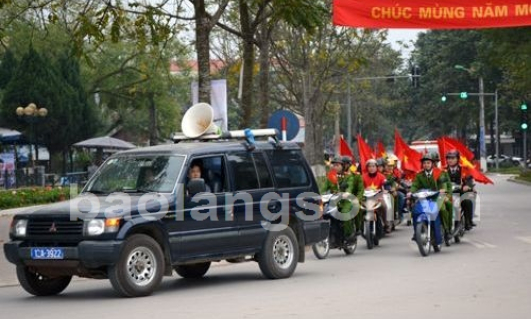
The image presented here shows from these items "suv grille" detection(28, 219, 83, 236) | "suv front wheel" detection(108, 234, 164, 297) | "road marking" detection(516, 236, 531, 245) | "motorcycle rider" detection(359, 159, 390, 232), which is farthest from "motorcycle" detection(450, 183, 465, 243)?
"suv grille" detection(28, 219, 83, 236)

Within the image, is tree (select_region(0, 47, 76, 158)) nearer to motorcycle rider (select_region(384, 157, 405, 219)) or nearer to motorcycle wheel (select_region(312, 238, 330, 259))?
motorcycle rider (select_region(384, 157, 405, 219))

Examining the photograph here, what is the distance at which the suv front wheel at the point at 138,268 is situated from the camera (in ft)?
40.7

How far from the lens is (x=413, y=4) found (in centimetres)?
1864

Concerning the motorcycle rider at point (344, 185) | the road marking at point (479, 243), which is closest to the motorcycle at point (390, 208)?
the motorcycle rider at point (344, 185)

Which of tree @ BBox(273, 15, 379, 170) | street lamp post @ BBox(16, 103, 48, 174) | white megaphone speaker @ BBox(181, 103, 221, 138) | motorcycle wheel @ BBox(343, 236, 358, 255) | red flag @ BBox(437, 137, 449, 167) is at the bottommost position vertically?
motorcycle wheel @ BBox(343, 236, 358, 255)

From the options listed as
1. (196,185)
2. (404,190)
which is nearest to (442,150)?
Answer: (404,190)

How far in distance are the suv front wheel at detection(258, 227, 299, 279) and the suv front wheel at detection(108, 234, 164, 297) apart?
193 centimetres

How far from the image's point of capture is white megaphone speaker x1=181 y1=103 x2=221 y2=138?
15320 millimetres

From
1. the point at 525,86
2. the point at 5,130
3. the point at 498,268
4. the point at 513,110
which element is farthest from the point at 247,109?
the point at 513,110

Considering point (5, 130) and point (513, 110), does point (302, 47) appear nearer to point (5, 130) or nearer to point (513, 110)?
point (5, 130)

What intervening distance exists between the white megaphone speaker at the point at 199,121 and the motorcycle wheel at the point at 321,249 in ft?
10.7

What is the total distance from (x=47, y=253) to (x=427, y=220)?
7.37 m

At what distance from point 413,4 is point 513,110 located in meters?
65.5

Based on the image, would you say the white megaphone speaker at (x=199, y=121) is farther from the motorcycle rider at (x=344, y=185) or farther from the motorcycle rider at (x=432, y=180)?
the motorcycle rider at (x=432, y=180)
